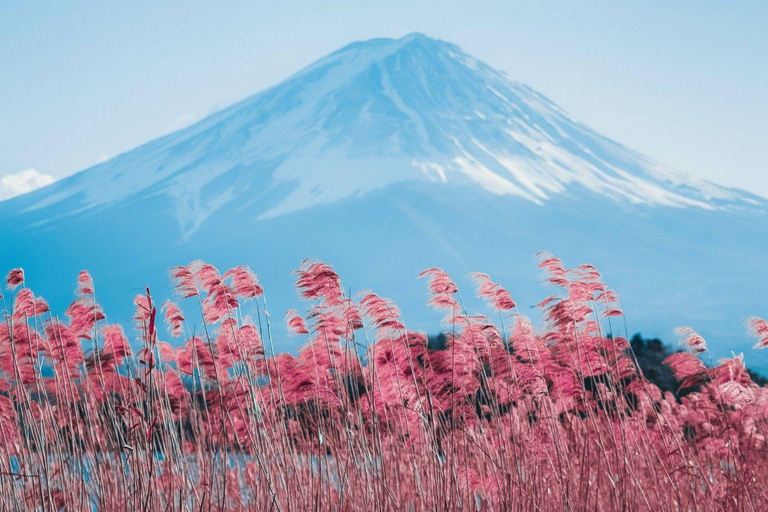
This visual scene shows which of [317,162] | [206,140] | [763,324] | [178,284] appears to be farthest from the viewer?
[206,140]

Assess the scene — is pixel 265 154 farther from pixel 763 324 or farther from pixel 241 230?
pixel 763 324

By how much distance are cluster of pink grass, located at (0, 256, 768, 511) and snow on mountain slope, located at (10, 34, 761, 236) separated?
7659cm

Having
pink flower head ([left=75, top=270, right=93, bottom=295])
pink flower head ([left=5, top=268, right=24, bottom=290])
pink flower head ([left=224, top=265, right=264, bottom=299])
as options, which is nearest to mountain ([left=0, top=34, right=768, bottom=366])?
pink flower head ([left=75, top=270, right=93, bottom=295])

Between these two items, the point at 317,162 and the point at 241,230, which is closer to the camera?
the point at 241,230

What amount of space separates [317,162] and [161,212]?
62.8ft

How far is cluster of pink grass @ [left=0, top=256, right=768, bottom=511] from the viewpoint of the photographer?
3.03 m

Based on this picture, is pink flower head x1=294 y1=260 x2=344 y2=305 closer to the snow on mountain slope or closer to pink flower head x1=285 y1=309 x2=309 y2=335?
pink flower head x1=285 y1=309 x2=309 y2=335

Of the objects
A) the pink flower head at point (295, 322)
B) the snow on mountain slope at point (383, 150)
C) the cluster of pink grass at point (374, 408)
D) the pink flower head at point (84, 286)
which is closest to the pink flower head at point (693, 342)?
the cluster of pink grass at point (374, 408)

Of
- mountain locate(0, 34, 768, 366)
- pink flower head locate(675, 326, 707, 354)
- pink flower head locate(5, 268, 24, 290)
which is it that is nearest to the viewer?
pink flower head locate(5, 268, 24, 290)

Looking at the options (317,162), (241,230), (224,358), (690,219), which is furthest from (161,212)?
(224,358)

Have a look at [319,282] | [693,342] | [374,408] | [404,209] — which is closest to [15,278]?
[319,282]

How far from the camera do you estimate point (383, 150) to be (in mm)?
87688

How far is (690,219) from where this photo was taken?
8338 centimetres

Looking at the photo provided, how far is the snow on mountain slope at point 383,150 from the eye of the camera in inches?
3319
